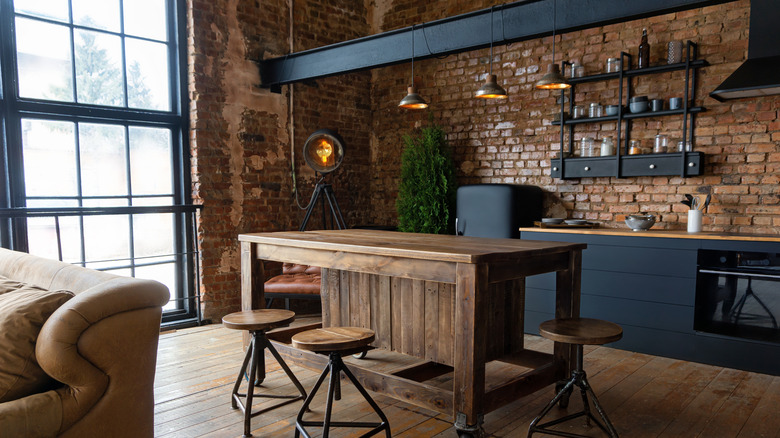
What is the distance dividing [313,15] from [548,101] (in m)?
2.69

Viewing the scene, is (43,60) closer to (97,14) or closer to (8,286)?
(97,14)

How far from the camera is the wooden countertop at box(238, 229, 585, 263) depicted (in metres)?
2.46

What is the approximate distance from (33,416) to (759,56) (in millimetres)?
4730

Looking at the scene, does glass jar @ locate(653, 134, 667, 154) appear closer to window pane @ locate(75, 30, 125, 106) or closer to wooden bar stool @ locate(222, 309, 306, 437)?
wooden bar stool @ locate(222, 309, 306, 437)

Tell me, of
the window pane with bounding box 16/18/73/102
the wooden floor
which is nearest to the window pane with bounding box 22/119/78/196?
A: the window pane with bounding box 16/18/73/102

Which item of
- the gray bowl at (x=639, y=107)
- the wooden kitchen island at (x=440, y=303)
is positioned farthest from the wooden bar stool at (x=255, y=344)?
the gray bowl at (x=639, y=107)

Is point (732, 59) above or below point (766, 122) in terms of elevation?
above

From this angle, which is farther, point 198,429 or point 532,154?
point 532,154

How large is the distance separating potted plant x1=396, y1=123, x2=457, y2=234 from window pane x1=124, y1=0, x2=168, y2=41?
102 inches

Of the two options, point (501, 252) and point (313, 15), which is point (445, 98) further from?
point (501, 252)

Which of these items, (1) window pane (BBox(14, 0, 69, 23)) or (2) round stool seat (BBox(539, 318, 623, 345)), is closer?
(2) round stool seat (BBox(539, 318, 623, 345))

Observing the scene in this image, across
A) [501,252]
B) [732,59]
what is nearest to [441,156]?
[732,59]

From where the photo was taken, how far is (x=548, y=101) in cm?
514

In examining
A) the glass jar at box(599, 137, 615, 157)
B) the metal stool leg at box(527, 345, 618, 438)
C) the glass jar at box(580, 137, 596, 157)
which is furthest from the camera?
the glass jar at box(580, 137, 596, 157)
